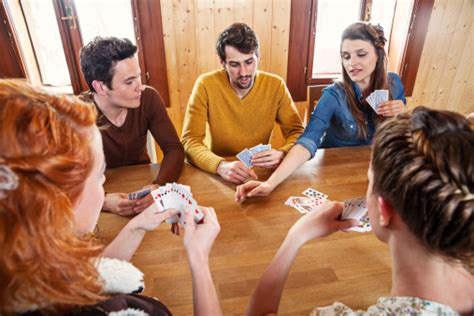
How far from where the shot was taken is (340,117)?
2.10 metres

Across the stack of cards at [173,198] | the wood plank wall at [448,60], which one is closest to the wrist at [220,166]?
the stack of cards at [173,198]

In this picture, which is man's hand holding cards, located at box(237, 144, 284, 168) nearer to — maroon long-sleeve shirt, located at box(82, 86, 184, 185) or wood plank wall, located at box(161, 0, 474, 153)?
maroon long-sleeve shirt, located at box(82, 86, 184, 185)

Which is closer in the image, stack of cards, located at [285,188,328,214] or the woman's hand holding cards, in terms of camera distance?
the woman's hand holding cards

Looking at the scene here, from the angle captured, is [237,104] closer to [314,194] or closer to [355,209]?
[314,194]

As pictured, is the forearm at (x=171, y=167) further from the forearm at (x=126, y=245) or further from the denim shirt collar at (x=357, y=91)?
the denim shirt collar at (x=357, y=91)

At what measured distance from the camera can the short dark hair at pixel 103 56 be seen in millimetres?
1781

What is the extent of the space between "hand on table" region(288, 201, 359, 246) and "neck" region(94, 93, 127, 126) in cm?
138

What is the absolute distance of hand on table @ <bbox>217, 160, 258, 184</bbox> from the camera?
1.62 m

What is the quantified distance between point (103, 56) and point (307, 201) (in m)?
1.39

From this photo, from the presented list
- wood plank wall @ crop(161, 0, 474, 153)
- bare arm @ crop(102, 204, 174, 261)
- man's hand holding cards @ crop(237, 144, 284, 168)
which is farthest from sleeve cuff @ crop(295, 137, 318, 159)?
wood plank wall @ crop(161, 0, 474, 153)

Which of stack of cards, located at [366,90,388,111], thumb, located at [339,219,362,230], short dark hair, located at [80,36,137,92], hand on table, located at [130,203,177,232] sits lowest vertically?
thumb, located at [339,219,362,230]

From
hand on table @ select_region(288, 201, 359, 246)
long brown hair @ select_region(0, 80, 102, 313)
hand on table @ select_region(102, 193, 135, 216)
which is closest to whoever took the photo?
long brown hair @ select_region(0, 80, 102, 313)

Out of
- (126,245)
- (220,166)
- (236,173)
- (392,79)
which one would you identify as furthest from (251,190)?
(392,79)

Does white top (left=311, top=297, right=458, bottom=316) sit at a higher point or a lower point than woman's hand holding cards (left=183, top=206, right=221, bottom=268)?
higher
